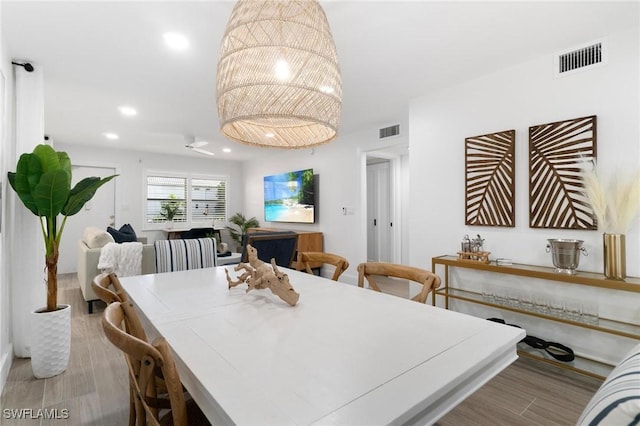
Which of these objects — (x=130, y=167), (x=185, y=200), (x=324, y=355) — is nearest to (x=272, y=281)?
(x=324, y=355)

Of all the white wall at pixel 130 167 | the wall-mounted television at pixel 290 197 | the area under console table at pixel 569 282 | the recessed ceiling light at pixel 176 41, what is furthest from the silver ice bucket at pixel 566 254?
the white wall at pixel 130 167

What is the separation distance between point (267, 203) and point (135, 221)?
105 inches

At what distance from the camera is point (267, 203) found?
669 centimetres

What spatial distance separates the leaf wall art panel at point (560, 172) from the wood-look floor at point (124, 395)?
44.7 inches

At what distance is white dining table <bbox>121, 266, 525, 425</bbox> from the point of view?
685mm

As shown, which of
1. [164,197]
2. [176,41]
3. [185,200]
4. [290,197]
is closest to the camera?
[176,41]

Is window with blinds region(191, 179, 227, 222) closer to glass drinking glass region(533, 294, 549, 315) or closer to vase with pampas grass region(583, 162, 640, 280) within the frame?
glass drinking glass region(533, 294, 549, 315)

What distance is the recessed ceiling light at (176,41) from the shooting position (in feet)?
7.24

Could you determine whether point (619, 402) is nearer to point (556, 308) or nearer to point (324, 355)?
point (324, 355)

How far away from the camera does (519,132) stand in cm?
266

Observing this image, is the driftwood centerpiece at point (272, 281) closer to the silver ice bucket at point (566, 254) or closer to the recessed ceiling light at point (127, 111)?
the silver ice bucket at point (566, 254)

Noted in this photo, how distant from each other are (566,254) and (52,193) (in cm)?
359

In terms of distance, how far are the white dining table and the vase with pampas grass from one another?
1570mm

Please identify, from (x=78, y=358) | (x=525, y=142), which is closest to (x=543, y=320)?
(x=525, y=142)
